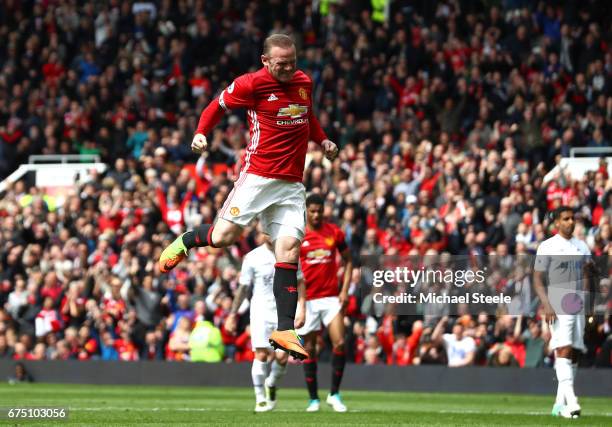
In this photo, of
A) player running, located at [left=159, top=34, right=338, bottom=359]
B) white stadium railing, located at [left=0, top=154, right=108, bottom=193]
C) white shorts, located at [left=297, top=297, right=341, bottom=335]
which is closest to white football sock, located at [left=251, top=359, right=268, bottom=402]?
white shorts, located at [left=297, top=297, right=341, bottom=335]

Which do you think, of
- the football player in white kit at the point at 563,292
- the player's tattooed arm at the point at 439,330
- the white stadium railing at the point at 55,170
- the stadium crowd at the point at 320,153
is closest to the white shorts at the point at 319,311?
the football player in white kit at the point at 563,292

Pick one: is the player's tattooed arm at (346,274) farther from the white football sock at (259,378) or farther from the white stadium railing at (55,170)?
the white stadium railing at (55,170)

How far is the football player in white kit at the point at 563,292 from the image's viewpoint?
13250mm

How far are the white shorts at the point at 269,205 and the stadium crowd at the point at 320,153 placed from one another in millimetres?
7178

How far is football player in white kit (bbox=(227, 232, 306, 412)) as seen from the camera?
14.9m

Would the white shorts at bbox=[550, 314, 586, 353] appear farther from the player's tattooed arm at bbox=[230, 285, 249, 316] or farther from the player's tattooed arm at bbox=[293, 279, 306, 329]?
the player's tattooed arm at bbox=[230, 285, 249, 316]

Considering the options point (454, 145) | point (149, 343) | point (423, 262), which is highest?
point (454, 145)

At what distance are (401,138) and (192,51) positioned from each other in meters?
7.02

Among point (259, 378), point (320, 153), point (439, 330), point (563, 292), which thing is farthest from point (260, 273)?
point (320, 153)

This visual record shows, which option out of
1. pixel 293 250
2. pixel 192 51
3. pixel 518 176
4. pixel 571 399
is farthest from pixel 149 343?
pixel 293 250

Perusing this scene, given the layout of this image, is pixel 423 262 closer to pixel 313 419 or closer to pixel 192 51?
pixel 313 419

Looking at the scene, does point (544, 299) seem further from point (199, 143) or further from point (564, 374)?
point (199, 143)

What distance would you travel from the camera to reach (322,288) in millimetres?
15406

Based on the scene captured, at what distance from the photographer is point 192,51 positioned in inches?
1126
